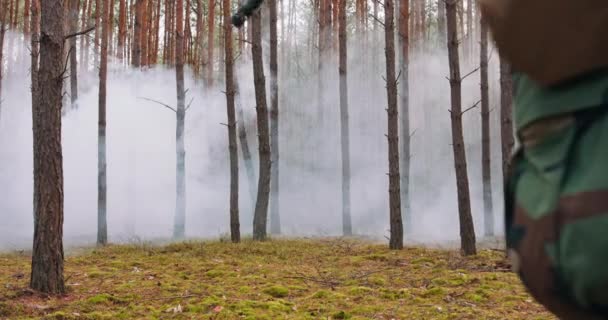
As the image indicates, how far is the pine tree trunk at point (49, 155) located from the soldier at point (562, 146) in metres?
5.99

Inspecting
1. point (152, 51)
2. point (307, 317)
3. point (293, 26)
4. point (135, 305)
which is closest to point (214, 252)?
point (135, 305)

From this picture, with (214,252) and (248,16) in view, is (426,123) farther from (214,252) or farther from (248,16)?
(248,16)

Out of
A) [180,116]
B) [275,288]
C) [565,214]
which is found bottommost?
[275,288]

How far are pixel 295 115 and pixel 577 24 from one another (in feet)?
79.1

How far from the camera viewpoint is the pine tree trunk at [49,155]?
5.85 m

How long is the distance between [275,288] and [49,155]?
2.97m

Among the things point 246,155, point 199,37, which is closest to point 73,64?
point 199,37

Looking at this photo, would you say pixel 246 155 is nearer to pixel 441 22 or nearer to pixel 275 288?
pixel 275 288

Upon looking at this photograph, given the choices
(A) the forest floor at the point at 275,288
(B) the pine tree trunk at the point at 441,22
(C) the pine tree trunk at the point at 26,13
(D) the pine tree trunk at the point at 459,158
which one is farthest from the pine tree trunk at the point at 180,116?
(B) the pine tree trunk at the point at 441,22

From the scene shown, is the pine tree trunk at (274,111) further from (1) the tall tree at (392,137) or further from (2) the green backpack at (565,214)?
(2) the green backpack at (565,214)

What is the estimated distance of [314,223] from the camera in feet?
67.3

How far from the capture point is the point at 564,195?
2.14ft

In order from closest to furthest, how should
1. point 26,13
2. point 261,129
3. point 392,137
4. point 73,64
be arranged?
point 392,137 < point 261,129 < point 73,64 < point 26,13

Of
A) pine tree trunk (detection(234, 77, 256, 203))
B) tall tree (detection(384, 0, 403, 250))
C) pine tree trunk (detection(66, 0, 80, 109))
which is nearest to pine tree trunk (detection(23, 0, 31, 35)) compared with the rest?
pine tree trunk (detection(66, 0, 80, 109))
